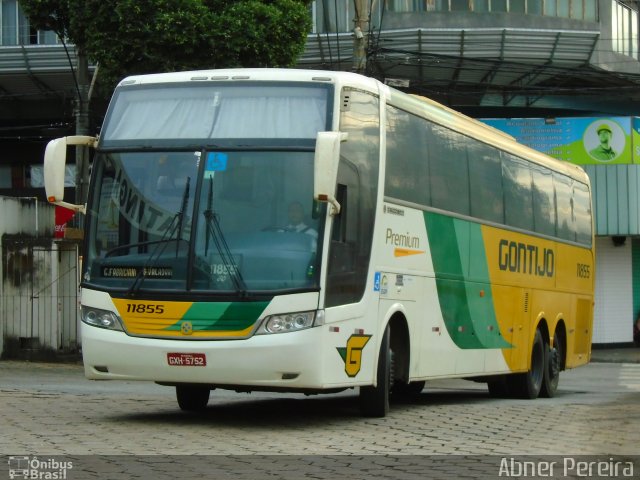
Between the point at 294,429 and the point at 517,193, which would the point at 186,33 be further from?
the point at 294,429

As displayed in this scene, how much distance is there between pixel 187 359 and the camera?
A: 11359mm

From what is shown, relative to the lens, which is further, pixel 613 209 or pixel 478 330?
pixel 613 209

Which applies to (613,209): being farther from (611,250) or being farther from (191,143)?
(191,143)

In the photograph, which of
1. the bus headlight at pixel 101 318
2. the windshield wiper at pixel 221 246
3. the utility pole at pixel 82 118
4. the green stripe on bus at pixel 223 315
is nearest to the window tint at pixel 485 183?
the windshield wiper at pixel 221 246

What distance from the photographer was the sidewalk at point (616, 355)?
1312 inches

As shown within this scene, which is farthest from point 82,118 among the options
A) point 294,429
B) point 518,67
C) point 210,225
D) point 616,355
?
point 294,429

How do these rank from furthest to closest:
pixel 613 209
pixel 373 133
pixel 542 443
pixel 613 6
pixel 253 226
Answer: pixel 613 6
pixel 613 209
pixel 373 133
pixel 253 226
pixel 542 443

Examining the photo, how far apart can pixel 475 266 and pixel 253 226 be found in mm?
4886

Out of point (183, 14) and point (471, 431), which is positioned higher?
point (183, 14)

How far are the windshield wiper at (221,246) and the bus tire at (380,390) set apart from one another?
197cm

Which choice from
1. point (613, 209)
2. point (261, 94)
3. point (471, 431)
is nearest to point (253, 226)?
point (261, 94)

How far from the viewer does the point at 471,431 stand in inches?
467

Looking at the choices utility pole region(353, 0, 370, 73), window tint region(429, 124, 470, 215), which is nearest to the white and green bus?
window tint region(429, 124, 470, 215)

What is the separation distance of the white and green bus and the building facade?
1971cm
